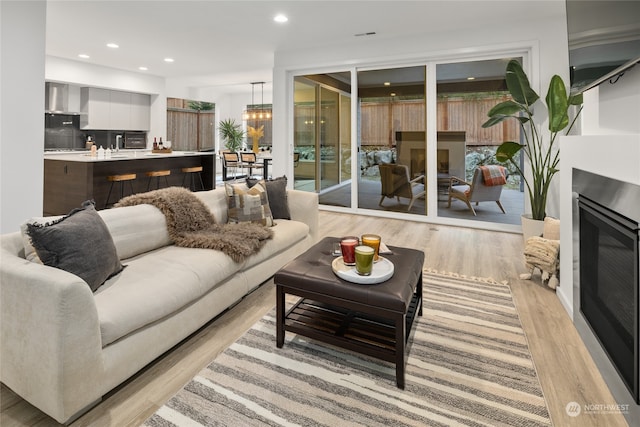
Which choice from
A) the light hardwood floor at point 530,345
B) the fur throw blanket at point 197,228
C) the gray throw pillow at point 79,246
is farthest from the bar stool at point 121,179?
the gray throw pillow at point 79,246

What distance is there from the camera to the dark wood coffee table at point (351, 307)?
162 cm

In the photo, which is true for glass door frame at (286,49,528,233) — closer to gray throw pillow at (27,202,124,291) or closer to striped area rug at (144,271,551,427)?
striped area rug at (144,271,551,427)

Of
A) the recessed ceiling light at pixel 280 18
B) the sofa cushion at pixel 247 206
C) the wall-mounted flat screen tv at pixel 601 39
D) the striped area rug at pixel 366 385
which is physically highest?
the recessed ceiling light at pixel 280 18

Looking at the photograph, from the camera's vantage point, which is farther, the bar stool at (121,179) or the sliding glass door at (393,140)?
the sliding glass door at (393,140)

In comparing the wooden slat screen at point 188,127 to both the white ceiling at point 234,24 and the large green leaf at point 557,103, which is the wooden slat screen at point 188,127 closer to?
the white ceiling at point 234,24

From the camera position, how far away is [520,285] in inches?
115

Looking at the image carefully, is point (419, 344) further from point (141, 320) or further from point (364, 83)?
Result: point (364, 83)

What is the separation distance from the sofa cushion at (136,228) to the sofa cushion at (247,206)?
621mm

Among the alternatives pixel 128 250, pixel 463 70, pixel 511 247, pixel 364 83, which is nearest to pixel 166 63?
pixel 364 83

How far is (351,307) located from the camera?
1.70 meters

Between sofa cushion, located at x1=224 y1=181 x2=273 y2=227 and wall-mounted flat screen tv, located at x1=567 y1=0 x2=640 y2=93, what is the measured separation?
7.69 feet

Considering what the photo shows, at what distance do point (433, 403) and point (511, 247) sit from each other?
120 inches

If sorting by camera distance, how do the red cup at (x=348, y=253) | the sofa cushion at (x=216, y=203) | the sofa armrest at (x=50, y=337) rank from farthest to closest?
the sofa cushion at (x=216, y=203) → the red cup at (x=348, y=253) → the sofa armrest at (x=50, y=337)

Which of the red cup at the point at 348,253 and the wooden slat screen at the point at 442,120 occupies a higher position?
the wooden slat screen at the point at 442,120
